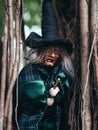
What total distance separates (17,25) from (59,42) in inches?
7.3

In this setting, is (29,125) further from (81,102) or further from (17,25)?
(17,25)

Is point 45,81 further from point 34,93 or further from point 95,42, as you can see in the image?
point 95,42

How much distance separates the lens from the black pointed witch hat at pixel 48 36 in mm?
1972

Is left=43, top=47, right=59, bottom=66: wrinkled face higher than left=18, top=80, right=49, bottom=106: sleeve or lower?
higher

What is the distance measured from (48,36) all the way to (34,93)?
25cm

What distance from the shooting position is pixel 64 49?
202 centimetres

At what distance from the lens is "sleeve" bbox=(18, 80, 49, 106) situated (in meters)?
1.92

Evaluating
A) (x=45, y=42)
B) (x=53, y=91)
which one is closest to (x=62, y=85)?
(x=53, y=91)

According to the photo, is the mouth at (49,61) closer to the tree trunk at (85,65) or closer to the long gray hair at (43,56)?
the long gray hair at (43,56)

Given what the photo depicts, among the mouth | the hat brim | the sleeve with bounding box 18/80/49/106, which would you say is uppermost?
the hat brim

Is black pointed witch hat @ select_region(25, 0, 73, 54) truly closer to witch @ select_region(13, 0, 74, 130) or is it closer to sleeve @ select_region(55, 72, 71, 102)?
witch @ select_region(13, 0, 74, 130)

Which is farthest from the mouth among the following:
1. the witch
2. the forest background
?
the forest background

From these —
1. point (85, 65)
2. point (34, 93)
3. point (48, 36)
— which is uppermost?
point (48, 36)

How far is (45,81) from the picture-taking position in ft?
6.46
